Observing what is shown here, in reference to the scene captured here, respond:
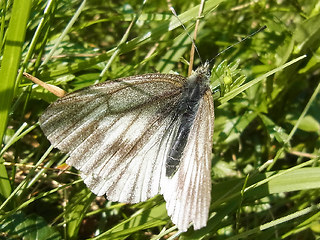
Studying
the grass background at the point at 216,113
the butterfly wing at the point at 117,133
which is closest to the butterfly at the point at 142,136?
the butterfly wing at the point at 117,133

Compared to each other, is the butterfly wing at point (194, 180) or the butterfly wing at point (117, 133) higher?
the butterfly wing at point (117, 133)

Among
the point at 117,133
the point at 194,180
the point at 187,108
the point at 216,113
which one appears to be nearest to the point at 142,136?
the point at 117,133

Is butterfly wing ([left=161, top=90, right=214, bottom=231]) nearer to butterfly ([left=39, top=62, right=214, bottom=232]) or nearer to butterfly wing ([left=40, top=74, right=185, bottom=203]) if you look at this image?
butterfly ([left=39, top=62, right=214, bottom=232])

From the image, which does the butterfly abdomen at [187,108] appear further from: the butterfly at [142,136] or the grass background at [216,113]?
the grass background at [216,113]

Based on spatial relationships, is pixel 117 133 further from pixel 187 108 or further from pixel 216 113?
pixel 216 113

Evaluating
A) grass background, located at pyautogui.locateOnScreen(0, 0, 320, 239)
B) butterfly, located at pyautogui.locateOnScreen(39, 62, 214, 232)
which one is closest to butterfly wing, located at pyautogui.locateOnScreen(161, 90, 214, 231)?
butterfly, located at pyautogui.locateOnScreen(39, 62, 214, 232)

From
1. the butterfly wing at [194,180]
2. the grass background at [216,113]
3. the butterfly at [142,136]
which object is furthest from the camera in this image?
the grass background at [216,113]
